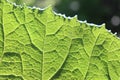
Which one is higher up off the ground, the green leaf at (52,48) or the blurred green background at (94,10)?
the green leaf at (52,48)

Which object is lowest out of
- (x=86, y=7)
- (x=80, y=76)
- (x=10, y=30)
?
(x=86, y=7)

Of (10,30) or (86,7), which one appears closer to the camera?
(10,30)

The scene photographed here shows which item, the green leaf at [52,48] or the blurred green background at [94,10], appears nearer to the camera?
the green leaf at [52,48]

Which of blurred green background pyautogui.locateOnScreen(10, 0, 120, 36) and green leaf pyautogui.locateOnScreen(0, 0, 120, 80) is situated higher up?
green leaf pyautogui.locateOnScreen(0, 0, 120, 80)

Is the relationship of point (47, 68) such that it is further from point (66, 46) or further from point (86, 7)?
point (86, 7)

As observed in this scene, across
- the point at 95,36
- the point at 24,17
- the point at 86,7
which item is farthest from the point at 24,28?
the point at 86,7

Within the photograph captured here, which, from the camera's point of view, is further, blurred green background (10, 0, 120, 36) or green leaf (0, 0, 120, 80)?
blurred green background (10, 0, 120, 36)
